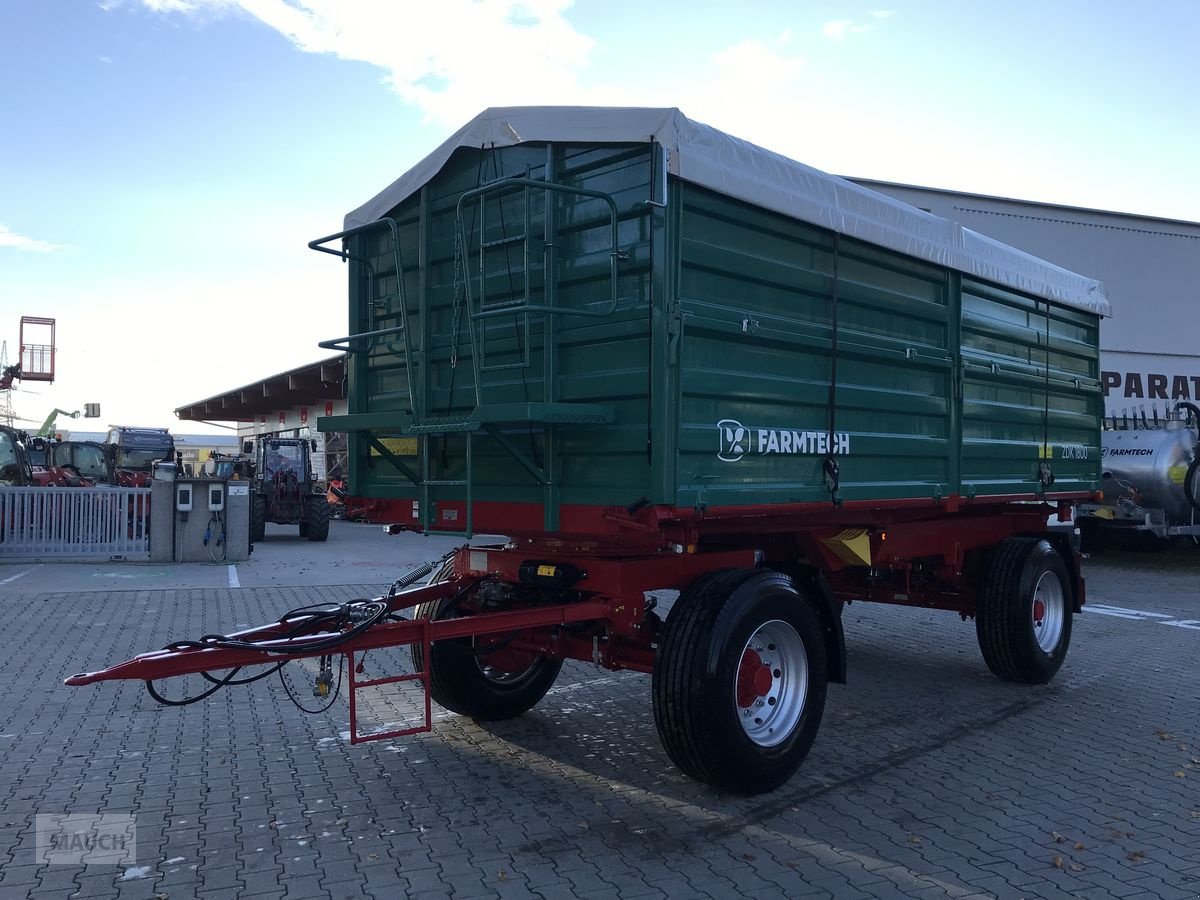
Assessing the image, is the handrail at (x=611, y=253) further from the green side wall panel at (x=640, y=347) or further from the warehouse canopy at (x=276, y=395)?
the warehouse canopy at (x=276, y=395)

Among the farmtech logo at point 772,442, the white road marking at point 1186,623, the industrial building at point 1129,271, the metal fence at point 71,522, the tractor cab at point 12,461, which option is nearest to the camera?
the farmtech logo at point 772,442

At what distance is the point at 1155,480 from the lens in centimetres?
1458

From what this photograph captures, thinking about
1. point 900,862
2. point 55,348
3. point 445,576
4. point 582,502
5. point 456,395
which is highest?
point 55,348

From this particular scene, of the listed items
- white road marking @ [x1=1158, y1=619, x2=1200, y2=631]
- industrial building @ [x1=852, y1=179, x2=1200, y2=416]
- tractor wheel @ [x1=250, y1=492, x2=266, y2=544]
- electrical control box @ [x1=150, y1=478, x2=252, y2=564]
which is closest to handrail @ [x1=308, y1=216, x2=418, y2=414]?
white road marking @ [x1=1158, y1=619, x2=1200, y2=631]

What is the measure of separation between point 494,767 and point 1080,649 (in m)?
6.11

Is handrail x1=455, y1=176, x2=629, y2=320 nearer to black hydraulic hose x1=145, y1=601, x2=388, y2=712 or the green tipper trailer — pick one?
the green tipper trailer

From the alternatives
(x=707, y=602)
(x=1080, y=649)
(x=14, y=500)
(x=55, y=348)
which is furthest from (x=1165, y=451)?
Answer: (x=55, y=348)

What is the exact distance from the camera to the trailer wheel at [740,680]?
14.5 ft

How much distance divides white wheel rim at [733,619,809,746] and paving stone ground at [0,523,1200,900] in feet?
1.08

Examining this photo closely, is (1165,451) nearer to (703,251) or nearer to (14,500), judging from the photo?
(703,251)

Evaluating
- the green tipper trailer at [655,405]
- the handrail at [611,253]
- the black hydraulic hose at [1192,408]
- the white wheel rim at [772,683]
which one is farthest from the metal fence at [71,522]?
the black hydraulic hose at [1192,408]

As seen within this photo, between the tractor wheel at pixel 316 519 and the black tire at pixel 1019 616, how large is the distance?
15273 mm

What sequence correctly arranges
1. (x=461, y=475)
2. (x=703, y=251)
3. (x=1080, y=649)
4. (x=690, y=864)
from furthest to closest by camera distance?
(x=1080, y=649)
(x=461, y=475)
(x=703, y=251)
(x=690, y=864)

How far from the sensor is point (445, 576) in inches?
223
